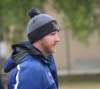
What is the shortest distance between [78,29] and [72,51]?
40.0 feet

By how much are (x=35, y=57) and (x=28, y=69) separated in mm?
163

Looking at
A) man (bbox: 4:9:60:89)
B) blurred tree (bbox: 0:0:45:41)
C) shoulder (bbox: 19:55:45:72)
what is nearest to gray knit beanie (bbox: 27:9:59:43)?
man (bbox: 4:9:60:89)

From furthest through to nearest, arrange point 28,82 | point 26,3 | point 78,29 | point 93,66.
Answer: point 93,66
point 78,29
point 26,3
point 28,82

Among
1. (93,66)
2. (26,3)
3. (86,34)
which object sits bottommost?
(93,66)

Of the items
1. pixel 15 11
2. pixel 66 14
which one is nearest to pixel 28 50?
pixel 15 11

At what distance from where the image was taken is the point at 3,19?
20.2m

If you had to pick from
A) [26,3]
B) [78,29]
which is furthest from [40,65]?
[78,29]

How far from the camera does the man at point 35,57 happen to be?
4352 millimetres

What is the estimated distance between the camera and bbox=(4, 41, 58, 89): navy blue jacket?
171 inches

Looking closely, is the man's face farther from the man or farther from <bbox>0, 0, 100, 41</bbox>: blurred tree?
<bbox>0, 0, 100, 41</bbox>: blurred tree

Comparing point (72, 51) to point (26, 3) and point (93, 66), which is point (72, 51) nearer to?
point (93, 66)

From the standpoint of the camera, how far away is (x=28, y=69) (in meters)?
4.35

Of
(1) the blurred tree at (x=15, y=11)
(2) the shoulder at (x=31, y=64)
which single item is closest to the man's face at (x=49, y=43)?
(2) the shoulder at (x=31, y=64)

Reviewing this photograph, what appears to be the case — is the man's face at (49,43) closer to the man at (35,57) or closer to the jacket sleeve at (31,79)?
the man at (35,57)
